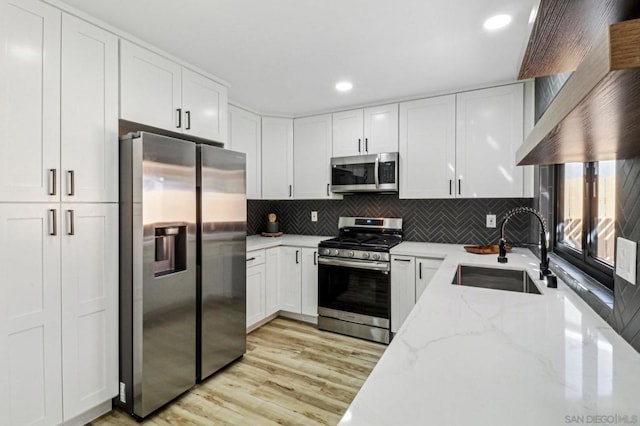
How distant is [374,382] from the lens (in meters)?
0.74

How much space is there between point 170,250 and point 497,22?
8.11ft

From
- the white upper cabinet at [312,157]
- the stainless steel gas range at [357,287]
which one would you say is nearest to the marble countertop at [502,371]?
the stainless steel gas range at [357,287]

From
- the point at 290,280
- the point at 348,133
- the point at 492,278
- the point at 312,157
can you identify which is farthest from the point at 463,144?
the point at 290,280

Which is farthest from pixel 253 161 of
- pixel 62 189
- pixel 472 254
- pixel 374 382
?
pixel 374 382

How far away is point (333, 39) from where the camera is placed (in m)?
2.04

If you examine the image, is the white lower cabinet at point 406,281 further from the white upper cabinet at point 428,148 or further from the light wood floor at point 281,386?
the white upper cabinet at point 428,148

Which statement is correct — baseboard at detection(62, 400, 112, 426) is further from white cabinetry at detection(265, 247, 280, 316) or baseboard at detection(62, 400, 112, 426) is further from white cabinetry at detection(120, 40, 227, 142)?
white cabinetry at detection(120, 40, 227, 142)

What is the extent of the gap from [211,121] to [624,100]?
2.62 metres

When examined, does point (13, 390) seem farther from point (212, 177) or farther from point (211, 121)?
point (211, 121)

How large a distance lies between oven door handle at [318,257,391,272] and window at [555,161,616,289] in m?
1.32

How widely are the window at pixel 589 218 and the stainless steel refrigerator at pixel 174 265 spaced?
7.34 feet

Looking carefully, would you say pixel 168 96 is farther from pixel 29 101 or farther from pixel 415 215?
pixel 415 215

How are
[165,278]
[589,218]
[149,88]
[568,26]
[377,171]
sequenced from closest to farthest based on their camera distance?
[568,26], [589,218], [165,278], [149,88], [377,171]

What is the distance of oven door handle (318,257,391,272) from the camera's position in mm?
2951
